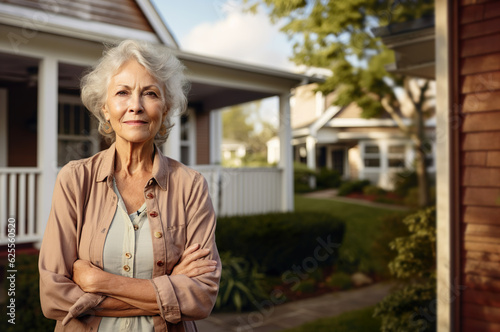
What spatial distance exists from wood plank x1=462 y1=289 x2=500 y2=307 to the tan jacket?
8.34 ft

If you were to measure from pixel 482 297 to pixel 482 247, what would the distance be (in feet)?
1.11

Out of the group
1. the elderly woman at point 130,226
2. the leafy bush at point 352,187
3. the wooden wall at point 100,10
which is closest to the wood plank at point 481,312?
the elderly woman at point 130,226

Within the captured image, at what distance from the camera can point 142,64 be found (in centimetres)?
120

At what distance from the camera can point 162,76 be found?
1.23 meters

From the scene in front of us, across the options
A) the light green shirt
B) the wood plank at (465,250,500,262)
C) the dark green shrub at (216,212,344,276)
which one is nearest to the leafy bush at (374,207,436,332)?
the wood plank at (465,250,500,262)

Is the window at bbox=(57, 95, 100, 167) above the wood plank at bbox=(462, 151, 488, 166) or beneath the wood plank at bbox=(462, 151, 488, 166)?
above

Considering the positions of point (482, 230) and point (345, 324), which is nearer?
point (482, 230)

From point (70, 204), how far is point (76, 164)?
115 mm

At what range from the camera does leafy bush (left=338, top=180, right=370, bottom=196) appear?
14.6 meters

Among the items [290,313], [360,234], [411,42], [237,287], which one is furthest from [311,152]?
[411,42]

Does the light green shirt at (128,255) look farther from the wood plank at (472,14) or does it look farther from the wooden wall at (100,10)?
the wooden wall at (100,10)

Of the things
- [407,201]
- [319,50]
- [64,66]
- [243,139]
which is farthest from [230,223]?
[243,139]

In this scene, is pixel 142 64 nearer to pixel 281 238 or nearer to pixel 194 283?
pixel 194 283

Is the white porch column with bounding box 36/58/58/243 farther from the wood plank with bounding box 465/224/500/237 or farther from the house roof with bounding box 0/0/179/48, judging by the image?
the wood plank with bounding box 465/224/500/237
